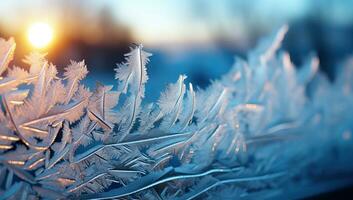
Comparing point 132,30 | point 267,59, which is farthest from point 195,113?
point 267,59

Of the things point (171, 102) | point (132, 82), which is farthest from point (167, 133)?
point (132, 82)

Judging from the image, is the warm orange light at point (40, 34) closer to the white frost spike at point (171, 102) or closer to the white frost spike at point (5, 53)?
the white frost spike at point (5, 53)

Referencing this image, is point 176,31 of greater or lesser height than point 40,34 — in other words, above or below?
above

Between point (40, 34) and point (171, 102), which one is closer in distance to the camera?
point (40, 34)

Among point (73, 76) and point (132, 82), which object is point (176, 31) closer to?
point (132, 82)

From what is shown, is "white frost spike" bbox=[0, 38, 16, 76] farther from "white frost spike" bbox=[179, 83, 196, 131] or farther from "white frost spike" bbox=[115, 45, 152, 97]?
"white frost spike" bbox=[179, 83, 196, 131]

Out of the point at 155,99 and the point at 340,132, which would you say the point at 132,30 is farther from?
the point at 340,132

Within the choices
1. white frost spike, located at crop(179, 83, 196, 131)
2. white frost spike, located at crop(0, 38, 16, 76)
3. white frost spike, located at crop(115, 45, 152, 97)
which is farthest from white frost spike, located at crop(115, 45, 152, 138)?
white frost spike, located at crop(0, 38, 16, 76)
